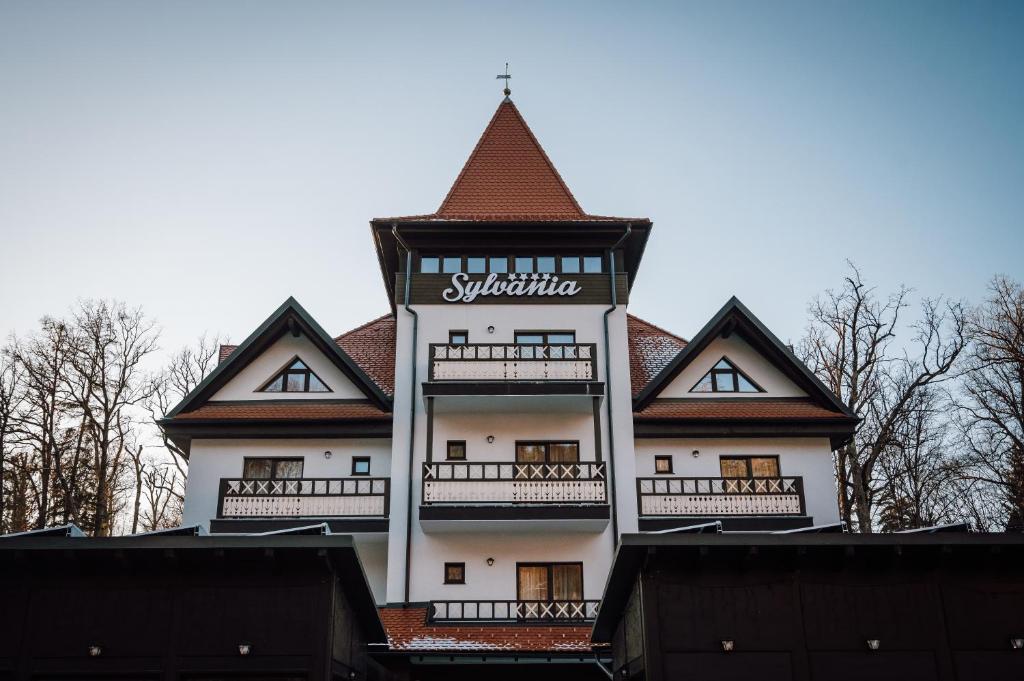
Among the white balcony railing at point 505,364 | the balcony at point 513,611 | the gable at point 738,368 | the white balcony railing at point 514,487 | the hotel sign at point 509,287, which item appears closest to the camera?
the balcony at point 513,611

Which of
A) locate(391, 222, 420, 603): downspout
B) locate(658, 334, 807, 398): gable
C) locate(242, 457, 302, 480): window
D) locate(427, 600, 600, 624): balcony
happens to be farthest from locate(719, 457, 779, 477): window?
locate(242, 457, 302, 480): window

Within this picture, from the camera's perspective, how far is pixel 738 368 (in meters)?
27.6

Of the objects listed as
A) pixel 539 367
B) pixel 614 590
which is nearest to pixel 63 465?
pixel 539 367

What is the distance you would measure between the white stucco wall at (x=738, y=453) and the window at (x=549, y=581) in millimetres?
3685

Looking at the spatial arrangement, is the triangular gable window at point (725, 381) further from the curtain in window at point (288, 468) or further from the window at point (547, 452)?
the curtain in window at point (288, 468)

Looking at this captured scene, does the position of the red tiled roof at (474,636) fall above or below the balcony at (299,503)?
below

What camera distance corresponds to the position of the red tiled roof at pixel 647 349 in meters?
28.5

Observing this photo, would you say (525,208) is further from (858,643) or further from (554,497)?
(858,643)

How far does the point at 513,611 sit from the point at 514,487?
129 inches

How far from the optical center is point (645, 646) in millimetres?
13555

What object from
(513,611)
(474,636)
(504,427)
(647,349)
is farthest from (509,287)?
(474,636)

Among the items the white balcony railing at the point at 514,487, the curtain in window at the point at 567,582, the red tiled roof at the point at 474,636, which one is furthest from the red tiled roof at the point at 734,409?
the red tiled roof at the point at 474,636

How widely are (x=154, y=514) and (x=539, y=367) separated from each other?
22244 millimetres

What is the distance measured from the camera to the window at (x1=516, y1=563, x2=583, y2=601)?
24.7 m
